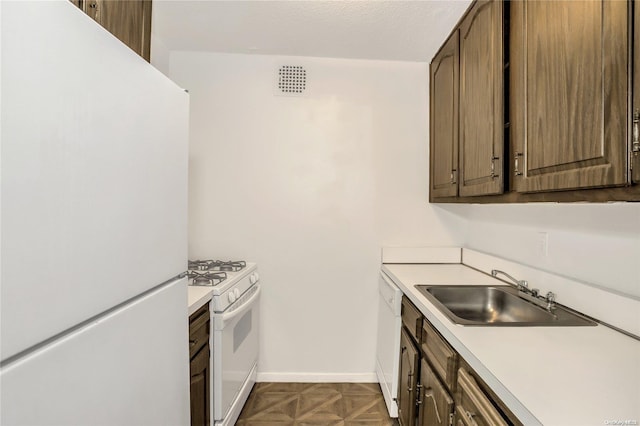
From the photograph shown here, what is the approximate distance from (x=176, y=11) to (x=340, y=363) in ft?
8.40

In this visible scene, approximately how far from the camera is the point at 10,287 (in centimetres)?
50

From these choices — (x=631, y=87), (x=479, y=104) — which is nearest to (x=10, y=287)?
(x=631, y=87)

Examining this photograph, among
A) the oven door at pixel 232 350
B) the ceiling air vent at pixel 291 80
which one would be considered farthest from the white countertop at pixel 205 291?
the ceiling air vent at pixel 291 80

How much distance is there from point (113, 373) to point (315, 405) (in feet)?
6.10

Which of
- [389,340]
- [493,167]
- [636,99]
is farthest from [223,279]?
[636,99]

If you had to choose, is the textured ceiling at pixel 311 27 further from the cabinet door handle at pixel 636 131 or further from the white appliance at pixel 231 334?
the white appliance at pixel 231 334

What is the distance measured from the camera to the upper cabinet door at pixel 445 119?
204 cm

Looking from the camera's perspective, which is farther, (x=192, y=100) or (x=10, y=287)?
(x=192, y=100)

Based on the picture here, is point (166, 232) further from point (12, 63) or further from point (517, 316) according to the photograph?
point (517, 316)

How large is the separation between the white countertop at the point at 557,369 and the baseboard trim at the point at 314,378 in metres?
1.43

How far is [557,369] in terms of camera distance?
0.92 metres

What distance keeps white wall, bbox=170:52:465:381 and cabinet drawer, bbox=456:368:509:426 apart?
1.44m

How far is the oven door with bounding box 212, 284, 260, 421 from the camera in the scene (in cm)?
173

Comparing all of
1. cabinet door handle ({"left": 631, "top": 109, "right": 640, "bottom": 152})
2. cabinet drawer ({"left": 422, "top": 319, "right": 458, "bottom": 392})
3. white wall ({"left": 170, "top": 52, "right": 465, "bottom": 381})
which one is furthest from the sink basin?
cabinet door handle ({"left": 631, "top": 109, "right": 640, "bottom": 152})
